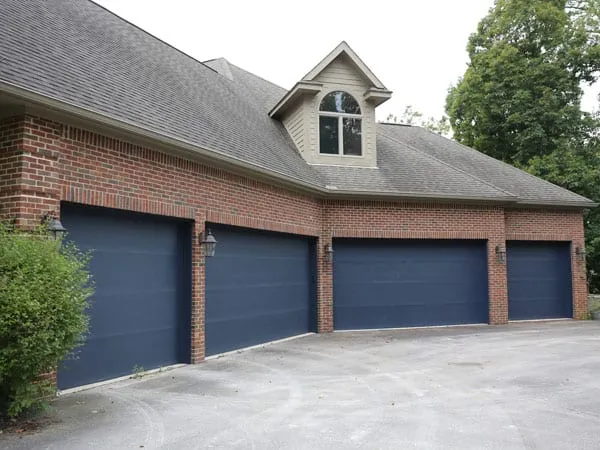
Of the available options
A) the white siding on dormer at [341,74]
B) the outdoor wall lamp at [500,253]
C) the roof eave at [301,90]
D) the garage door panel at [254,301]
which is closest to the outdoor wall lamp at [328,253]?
the garage door panel at [254,301]

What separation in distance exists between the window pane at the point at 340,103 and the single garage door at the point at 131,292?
22.4ft

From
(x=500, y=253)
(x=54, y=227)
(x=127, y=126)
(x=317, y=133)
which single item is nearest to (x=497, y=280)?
(x=500, y=253)

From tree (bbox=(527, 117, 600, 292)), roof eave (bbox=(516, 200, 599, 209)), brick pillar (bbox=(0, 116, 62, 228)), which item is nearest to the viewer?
brick pillar (bbox=(0, 116, 62, 228))

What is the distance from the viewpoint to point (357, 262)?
46.9 ft

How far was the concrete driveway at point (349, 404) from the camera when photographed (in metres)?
5.26

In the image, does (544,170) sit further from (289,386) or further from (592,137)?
(289,386)

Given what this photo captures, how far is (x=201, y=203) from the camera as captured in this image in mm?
9586

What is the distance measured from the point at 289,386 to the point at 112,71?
6182 millimetres

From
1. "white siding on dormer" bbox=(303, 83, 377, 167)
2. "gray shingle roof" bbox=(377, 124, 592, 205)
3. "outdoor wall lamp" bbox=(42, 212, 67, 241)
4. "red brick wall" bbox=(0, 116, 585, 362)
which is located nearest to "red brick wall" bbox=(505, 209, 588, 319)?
"red brick wall" bbox=(0, 116, 585, 362)

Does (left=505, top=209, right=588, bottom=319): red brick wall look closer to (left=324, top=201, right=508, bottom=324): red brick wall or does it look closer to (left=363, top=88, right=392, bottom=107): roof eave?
(left=324, top=201, right=508, bottom=324): red brick wall

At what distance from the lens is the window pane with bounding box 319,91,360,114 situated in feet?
48.8

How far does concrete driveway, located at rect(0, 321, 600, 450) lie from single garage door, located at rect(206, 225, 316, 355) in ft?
1.93

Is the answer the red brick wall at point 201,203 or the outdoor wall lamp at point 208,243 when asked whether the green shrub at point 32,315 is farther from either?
the outdoor wall lamp at point 208,243

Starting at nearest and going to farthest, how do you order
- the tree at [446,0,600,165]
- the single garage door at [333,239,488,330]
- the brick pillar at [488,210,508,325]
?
the single garage door at [333,239,488,330], the brick pillar at [488,210,508,325], the tree at [446,0,600,165]
